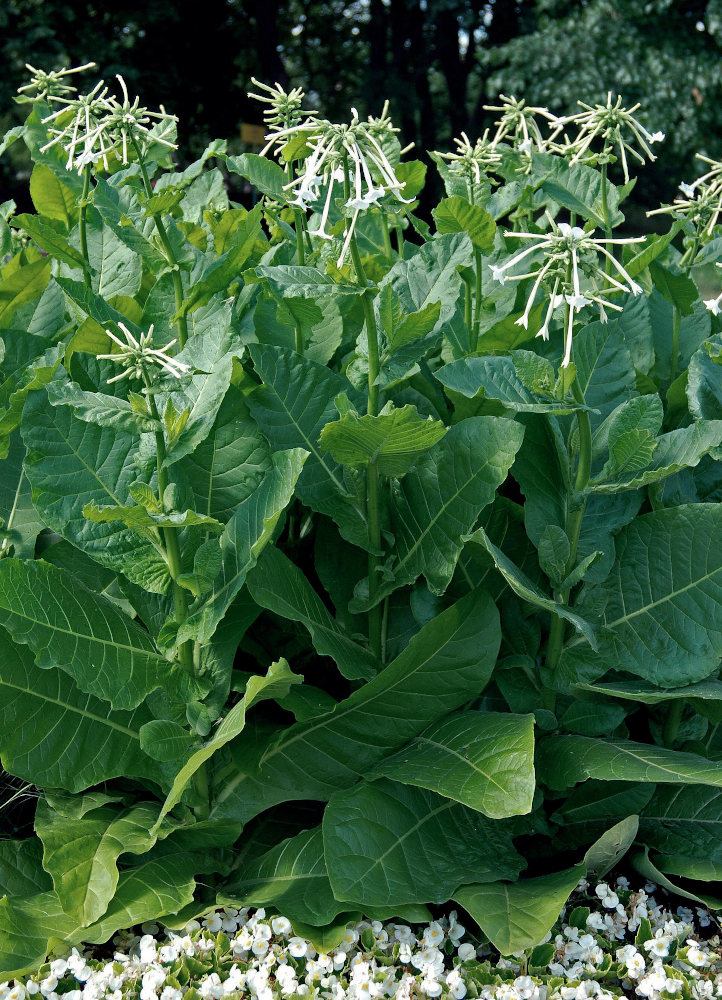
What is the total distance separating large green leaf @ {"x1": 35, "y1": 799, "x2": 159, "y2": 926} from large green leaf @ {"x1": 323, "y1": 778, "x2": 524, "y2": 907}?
0.34 m

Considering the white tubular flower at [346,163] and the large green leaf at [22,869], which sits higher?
the white tubular flower at [346,163]

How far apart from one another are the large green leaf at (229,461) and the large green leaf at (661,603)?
→ 0.69m

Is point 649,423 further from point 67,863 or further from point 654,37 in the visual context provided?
point 654,37

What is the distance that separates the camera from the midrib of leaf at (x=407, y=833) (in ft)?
5.42

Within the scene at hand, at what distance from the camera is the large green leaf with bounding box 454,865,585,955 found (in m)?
1.60

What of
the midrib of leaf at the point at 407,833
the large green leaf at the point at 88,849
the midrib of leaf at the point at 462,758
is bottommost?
the midrib of leaf at the point at 407,833

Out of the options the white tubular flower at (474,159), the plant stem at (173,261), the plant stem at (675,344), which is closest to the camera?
the plant stem at (173,261)

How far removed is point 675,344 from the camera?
89.4 inches

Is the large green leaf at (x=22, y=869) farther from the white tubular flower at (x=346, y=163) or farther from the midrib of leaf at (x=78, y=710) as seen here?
the white tubular flower at (x=346, y=163)

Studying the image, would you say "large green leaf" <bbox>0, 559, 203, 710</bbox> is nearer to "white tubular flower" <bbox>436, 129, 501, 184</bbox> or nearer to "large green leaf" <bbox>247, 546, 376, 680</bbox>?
"large green leaf" <bbox>247, 546, 376, 680</bbox>

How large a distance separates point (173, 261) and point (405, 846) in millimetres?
1190

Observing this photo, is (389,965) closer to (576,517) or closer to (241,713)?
(241,713)

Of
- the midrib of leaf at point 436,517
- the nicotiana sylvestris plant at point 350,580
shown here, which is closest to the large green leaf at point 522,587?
the nicotiana sylvestris plant at point 350,580

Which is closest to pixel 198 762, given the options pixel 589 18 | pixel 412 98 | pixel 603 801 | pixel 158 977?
pixel 158 977
